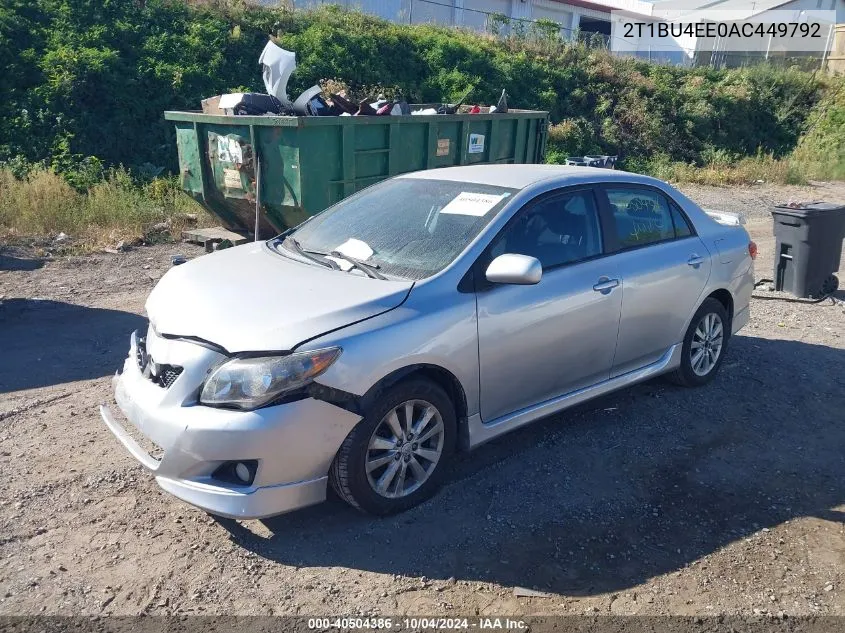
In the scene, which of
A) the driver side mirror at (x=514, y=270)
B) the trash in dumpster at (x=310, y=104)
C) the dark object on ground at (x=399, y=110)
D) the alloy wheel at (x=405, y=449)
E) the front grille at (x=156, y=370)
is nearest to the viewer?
the front grille at (x=156, y=370)

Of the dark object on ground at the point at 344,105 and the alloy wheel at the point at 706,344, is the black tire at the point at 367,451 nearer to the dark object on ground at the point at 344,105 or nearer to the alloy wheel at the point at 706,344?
the alloy wheel at the point at 706,344

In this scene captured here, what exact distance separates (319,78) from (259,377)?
48.3 ft

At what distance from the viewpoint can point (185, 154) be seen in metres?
8.89

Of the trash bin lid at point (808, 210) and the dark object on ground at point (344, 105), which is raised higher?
the dark object on ground at point (344, 105)

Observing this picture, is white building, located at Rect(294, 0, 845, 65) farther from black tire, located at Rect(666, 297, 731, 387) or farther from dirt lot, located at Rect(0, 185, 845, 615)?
dirt lot, located at Rect(0, 185, 845, 615)

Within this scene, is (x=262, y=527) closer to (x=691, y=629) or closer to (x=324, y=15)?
(x=691, y=629)

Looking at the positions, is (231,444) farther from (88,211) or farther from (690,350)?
(88,211)

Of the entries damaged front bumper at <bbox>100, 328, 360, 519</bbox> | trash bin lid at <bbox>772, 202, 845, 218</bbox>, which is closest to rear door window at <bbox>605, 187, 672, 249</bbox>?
damaged front bumper at <bbox>100, 328, 360, 519</bbox>

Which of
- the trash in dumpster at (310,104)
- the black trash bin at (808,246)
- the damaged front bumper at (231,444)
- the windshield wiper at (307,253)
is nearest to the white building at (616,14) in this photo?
the trash in dumpster at (310,104)

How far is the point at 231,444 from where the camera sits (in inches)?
133

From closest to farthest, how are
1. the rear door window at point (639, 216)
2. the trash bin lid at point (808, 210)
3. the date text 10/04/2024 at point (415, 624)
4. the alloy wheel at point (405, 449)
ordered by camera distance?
the date text 10/04/2024 at point (415, 624) < the alloy wheel at point (405, 449) < the rear door window at point (639, 216) < the trash bin lid at point (808, 210)

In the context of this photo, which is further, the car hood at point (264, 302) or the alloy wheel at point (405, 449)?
the alloy wheel at point (405, 449)

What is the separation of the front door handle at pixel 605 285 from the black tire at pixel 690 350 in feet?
3.61

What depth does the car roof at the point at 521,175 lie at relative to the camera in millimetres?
4762
